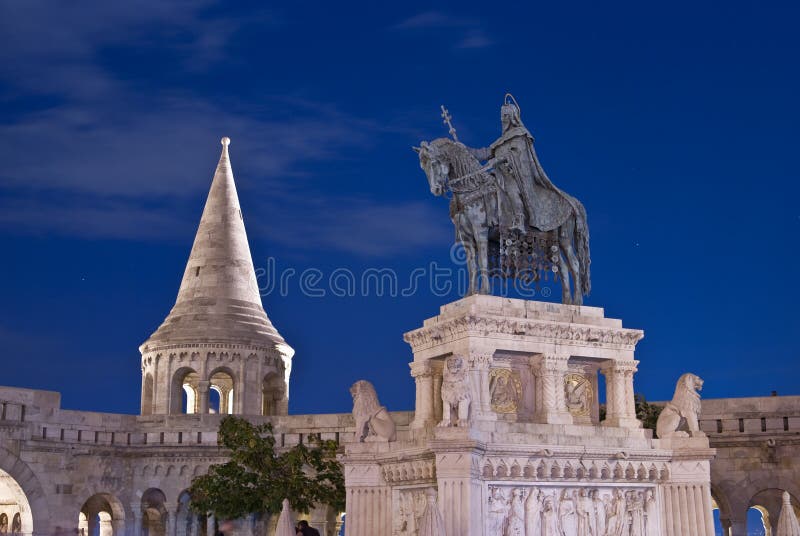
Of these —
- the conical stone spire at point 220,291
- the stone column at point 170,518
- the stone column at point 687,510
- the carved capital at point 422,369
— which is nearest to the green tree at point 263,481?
the stone column at point 170,518

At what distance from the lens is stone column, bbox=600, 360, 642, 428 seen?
21844mm

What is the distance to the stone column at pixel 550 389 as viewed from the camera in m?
21.0

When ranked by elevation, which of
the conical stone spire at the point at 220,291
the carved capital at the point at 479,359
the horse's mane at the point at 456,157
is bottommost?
the carved capital at the point at 479,359

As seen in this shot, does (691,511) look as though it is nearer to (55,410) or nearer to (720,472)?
(720,472)

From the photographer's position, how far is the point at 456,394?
1912 centimetres

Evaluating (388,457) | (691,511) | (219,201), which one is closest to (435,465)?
(388,457)

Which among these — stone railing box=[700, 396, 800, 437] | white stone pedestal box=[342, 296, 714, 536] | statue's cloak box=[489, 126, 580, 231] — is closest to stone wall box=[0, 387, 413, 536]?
stone railing box=[700, 396, 800, 437]

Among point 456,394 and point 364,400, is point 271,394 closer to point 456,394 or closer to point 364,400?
point 364,400

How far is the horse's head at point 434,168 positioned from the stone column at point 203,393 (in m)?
19.0

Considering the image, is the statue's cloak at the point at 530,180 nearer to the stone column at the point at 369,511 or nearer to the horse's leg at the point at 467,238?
the horse's leg at the point at 467,238

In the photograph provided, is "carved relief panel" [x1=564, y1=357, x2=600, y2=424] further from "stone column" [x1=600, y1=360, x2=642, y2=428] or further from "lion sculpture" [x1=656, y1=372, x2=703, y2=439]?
"lion sculpture" [x1=656, y1=372, x2=703, y2=439]

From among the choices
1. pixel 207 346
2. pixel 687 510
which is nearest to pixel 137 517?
pixel 207 346

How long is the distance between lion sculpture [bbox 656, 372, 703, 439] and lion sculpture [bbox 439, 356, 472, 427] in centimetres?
491

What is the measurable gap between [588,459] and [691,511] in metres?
2.42
